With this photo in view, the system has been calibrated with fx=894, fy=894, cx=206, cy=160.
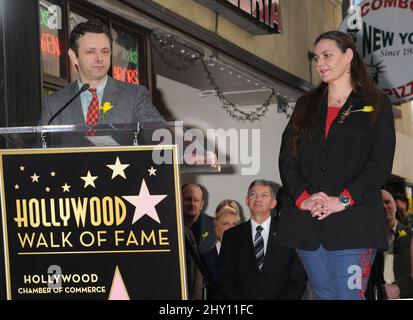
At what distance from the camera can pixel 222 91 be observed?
39.9 feet

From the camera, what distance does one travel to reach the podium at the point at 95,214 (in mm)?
3686

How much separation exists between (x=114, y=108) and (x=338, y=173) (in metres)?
1.09

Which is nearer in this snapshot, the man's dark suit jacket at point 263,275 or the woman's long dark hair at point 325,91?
the woman's long dark hair at point 325,91

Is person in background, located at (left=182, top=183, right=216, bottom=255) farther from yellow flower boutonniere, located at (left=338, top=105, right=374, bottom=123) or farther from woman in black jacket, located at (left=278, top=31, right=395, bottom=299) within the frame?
yellow flower boutonniere, located at (left=338, top=105, right=374, bottom=123)

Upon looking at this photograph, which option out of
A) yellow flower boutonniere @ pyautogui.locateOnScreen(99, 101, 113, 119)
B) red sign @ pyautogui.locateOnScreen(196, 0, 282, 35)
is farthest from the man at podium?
red sign @ pyautogui.locateOnScreen(196, 0, 282, 35)

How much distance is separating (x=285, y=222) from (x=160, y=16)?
4676 mm

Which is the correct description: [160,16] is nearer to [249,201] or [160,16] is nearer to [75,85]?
[249,201]

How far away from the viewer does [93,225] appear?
3713mm

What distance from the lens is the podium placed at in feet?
12.1

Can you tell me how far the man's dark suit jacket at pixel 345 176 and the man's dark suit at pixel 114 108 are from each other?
739mm

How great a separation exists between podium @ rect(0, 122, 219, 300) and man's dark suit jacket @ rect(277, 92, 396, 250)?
57 cm

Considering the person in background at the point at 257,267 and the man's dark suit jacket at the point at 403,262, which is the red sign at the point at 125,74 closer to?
the person in background at the point at 257,267

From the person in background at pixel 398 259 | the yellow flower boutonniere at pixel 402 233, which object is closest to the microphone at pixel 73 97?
the person in background at pixel 398 259
